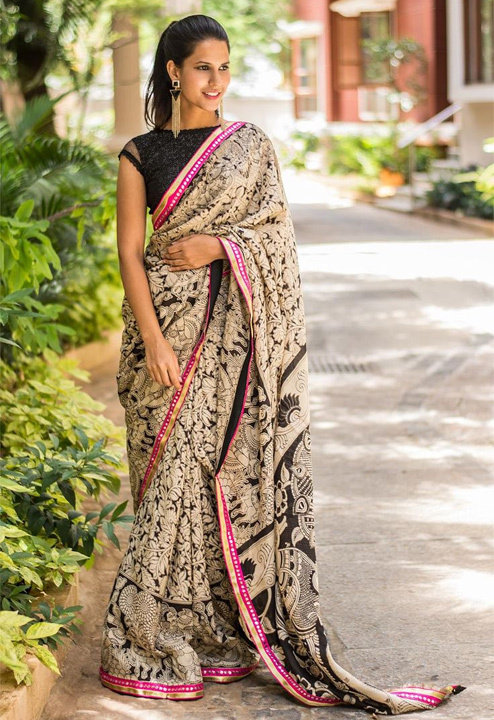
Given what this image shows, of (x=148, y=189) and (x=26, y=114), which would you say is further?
(x=26, y=114)

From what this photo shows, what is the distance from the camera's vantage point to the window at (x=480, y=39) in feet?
61.3

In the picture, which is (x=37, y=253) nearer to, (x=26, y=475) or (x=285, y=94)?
(x=26, y=475)

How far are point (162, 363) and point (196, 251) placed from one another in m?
0.33

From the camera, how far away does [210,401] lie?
338cm

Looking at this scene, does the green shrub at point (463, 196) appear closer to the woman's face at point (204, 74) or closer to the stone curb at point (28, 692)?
the woman's face at point (204, 74)

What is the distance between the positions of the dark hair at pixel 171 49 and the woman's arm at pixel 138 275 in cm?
20

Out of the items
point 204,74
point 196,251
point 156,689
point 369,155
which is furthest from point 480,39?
point 156,689

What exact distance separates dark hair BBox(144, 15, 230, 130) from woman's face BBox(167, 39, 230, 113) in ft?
0.06

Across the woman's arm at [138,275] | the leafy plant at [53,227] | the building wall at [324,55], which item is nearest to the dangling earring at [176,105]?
the woman's arm at [138,275]

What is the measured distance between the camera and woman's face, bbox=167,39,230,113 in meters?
3.30

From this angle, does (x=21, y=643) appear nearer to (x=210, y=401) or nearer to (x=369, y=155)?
(x=210, y=401)

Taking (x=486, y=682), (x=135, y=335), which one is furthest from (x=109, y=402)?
(x=486, y=682)

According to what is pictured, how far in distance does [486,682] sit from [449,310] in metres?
6.40

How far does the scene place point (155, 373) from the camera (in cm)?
333
